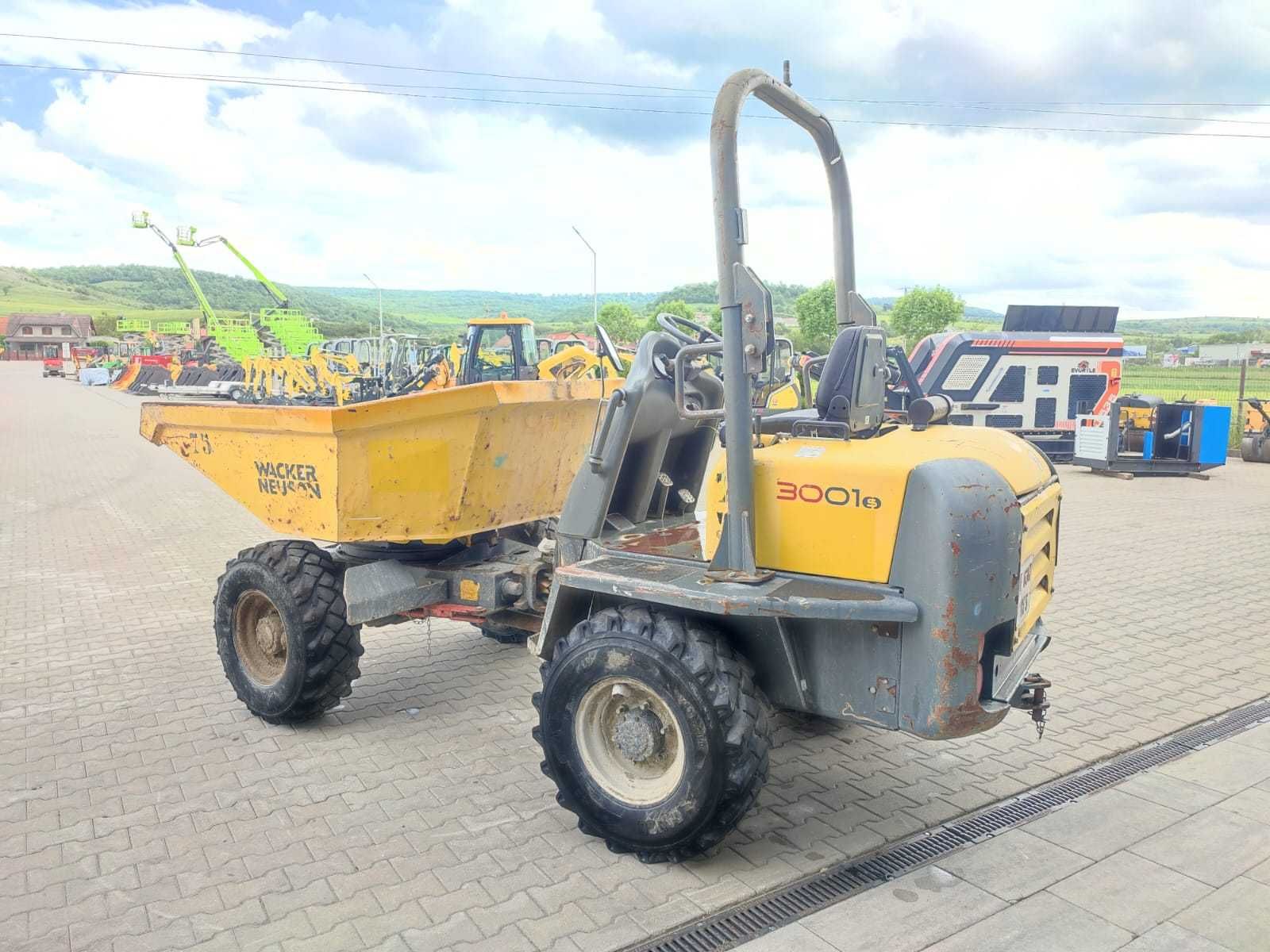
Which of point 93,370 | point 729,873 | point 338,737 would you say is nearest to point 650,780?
point 729,873

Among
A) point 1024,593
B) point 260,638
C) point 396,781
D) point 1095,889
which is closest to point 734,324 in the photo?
point 1024,593

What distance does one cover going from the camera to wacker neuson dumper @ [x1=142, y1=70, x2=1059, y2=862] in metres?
3.38

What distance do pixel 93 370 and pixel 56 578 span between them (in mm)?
45663

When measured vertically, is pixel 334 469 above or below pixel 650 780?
above

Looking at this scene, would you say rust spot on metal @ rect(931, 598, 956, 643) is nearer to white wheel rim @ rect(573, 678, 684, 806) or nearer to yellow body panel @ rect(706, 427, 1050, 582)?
Result: yellow body panel @ rect(706, 427, 1050, 582)

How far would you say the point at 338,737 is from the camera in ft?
16.7

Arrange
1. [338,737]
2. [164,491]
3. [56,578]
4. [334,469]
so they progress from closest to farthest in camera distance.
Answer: [334,469]
[338,737]
[56,578]
[164,491]

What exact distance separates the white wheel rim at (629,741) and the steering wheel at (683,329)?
5.20 feet

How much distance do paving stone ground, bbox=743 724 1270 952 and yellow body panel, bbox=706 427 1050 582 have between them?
47.7 inches

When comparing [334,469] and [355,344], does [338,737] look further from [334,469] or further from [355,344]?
[355,344]

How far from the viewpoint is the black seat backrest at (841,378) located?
3.74 metres

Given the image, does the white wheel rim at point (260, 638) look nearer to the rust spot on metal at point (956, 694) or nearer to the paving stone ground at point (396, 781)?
the paving stone ground at point (396, 781)

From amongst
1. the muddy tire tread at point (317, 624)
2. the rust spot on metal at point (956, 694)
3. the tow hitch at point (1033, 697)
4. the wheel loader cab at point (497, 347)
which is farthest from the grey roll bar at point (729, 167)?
the wheel loader cab at point (497, 347)

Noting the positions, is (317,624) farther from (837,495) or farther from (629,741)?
(837,495)
